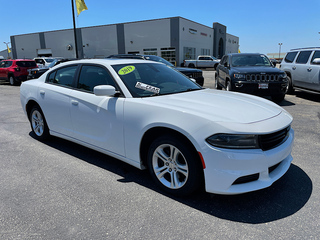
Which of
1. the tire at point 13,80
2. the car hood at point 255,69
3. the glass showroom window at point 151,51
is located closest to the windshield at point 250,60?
the car hood at point 255,69

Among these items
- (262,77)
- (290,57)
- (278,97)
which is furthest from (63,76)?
(290,57)

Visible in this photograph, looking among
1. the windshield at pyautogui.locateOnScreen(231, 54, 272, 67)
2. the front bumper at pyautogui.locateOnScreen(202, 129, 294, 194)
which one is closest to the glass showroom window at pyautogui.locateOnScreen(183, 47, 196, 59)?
the windshield at pyautogui.locateOnScreen(231, 54, 272, 67)

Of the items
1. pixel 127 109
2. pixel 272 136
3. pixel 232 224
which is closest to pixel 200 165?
pixel 232 224

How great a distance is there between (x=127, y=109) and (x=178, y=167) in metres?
0.95

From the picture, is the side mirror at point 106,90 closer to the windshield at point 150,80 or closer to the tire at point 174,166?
the windshield at point 150,80

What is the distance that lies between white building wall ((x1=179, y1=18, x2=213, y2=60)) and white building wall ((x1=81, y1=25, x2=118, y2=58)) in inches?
428

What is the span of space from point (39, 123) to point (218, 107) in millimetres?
3587

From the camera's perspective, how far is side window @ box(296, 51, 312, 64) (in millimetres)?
9287

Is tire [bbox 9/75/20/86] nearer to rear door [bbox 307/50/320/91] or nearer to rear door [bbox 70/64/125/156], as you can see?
rear door [bbox 70/64/125/156]

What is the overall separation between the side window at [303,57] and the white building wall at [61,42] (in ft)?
135

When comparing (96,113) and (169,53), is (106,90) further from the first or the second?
(169,53)

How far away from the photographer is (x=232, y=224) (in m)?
2.46

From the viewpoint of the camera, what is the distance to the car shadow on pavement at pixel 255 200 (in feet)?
8.55

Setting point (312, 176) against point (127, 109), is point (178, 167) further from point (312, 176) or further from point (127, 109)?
point (312, 176)
